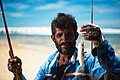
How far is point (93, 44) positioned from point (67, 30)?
220 millimetres

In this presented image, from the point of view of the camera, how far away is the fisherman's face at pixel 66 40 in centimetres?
236

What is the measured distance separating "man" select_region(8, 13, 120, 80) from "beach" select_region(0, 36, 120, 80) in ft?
0.16

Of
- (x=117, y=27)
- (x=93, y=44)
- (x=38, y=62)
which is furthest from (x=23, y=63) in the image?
(x=117, y=27)

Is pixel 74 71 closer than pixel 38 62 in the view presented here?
Yes

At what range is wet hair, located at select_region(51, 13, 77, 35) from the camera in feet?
7.75

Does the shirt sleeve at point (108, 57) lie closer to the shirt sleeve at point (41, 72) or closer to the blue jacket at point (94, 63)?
the blue jacket at point (94, 63)

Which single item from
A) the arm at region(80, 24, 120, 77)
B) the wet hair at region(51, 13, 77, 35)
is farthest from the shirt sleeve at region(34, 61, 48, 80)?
the arm at region(80, 24, 120, 77)

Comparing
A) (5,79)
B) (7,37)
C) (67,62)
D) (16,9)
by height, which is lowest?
(5,79)

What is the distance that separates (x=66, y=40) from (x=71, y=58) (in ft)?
0.47

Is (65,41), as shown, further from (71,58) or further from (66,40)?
(71,58)

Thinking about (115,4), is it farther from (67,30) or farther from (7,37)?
(7,37)

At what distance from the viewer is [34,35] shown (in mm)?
2529

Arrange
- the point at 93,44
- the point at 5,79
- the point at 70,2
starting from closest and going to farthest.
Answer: the point at 93,44
the point at 70,2
the point at 5,79

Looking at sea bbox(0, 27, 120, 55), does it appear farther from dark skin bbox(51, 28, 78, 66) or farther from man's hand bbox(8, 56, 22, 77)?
man's hand bbox(8, 56, 22, 77)
